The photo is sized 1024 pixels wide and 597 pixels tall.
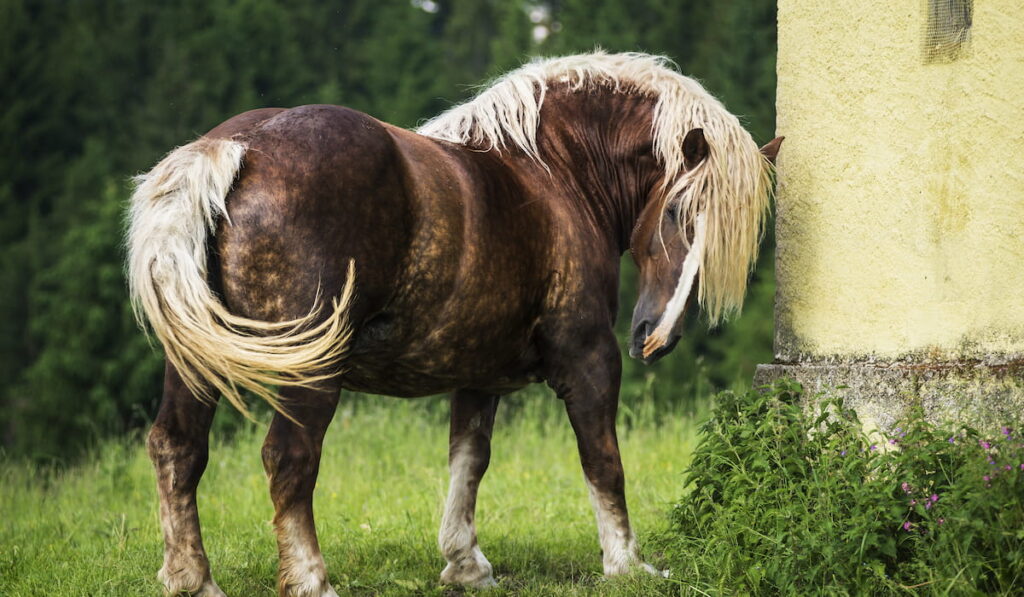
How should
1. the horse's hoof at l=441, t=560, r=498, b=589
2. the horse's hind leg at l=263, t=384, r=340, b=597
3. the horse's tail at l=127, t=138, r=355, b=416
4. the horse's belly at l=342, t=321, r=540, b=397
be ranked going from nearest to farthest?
the horse's tail at l=127, t=138, r=355, b=416 → the horse's hind leg at l=263, t=384, r=340, b=597 → the horse's belly at l=342, t=321, r=540, b=397 → the horse's hoof at l=441, t=560, r=498, b=589

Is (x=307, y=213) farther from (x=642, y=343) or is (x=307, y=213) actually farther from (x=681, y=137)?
(x=681, y=137)

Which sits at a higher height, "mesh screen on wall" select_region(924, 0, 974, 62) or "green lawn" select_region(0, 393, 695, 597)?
"mesh screen on wall" select_region(924, 0, 974, 62)

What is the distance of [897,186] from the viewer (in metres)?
4.51

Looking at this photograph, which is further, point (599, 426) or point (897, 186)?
point (599, 426)

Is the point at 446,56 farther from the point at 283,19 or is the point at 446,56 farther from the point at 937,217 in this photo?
the point at 937,217

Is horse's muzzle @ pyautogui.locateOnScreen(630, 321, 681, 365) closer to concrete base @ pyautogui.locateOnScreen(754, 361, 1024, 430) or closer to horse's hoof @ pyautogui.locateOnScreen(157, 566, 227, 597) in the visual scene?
concrete base @ pyautogui.locateOnScreen(754, 361, 1024, 430)

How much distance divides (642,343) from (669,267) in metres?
0.35

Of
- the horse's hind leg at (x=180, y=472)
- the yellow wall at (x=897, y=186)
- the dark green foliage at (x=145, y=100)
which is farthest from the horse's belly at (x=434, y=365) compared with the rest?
the dark green foliage at (x=145, y=100)

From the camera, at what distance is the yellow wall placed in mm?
4297

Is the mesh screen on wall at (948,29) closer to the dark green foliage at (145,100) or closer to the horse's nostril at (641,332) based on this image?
the horse's nostril at (641,332)

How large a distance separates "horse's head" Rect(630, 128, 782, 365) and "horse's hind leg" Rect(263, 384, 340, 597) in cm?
145

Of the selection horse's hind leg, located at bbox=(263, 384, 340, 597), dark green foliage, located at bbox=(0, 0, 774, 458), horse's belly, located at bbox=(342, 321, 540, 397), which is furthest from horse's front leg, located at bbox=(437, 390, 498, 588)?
dark green foliage, located at bbox=(0, 0, 774, 458)

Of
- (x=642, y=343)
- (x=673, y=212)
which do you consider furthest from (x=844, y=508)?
(x=673, y=212)

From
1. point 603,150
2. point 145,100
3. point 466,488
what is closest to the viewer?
point 466,488
